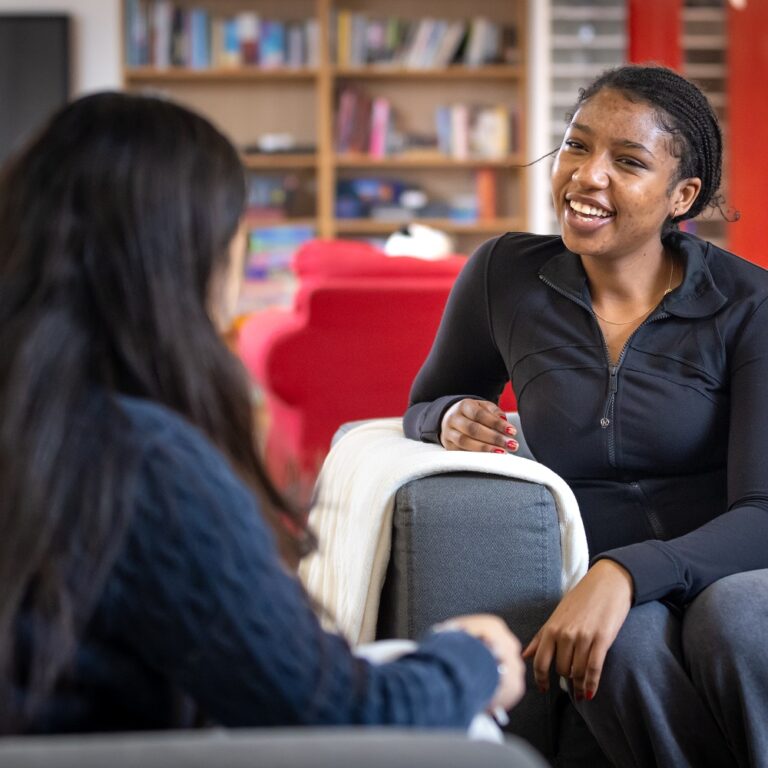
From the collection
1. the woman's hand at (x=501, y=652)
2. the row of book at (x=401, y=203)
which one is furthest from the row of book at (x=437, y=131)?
the woman's hand at (x=501, y=652)

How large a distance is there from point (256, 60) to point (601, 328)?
5.19 meters

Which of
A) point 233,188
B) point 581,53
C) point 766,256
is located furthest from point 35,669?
point 581,53

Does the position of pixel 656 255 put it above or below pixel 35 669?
above

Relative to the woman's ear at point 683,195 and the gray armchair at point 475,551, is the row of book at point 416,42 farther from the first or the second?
the gray armchair at point 475,551

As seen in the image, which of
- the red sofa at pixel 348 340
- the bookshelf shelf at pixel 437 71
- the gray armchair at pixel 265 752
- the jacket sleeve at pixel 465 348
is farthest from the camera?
the bookshelf shelf at pixel 437 71

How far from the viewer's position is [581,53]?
6.19 metres

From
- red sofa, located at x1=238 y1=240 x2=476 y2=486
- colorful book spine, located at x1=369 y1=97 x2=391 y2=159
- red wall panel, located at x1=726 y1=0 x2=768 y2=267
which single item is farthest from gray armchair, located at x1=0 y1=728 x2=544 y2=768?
colorful book spine, located at x1=369 y1=97 x2=391 y2=159

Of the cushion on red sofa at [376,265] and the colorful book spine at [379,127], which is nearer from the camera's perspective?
the cushion on red sofa at [376,265]

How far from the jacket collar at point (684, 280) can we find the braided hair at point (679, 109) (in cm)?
10

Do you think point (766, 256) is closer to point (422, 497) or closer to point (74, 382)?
point (422, 497)

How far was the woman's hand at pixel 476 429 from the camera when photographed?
5.41 feet

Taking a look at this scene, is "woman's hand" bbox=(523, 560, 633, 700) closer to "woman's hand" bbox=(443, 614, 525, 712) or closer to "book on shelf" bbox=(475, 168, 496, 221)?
"woman's hand" bbox=(443, 614, 525, 712)

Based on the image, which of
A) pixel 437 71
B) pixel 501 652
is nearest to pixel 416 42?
pixel 437 71

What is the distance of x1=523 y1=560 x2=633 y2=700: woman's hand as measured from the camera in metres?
1.39
